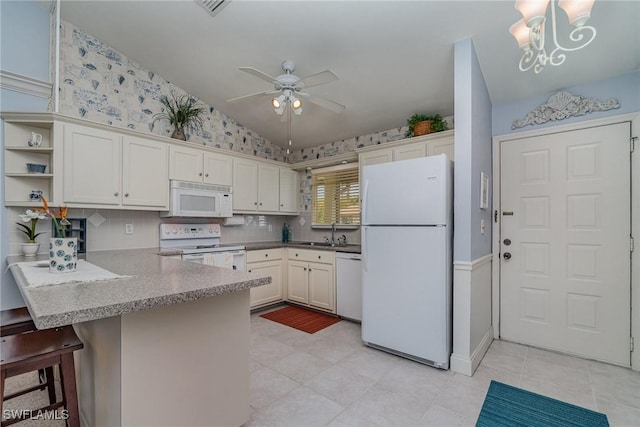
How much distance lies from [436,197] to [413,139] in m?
1.15

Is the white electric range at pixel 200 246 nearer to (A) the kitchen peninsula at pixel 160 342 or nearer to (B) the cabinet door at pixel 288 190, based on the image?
(B) the cabinet door at pixel 288 190

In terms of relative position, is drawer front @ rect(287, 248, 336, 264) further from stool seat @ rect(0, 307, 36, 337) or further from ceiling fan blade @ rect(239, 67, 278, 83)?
stool seat @ rect(0, 307, 36, 337)

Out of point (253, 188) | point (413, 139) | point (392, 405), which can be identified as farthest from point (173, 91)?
point (392, 405)

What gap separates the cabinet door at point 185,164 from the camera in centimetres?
334

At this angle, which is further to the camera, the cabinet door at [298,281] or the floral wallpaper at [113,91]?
the cabinet door at [298,281]

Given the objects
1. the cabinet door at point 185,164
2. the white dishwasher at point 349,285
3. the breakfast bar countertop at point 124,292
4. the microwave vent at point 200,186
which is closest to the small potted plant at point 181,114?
the cabinet door at point 185,164

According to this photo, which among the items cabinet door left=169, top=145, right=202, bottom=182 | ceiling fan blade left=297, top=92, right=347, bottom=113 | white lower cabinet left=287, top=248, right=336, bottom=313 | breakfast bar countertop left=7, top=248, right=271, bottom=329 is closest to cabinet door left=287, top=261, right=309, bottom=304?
white lower cabinet left=287, top=248, right=336, bottom=313

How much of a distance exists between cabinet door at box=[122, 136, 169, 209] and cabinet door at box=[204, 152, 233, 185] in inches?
19.2

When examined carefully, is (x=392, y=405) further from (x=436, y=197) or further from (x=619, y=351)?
(x=619, y=351)

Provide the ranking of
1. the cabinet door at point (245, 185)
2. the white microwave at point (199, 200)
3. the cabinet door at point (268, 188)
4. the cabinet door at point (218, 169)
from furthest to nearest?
the cabinet door at point (268, 188), the cabinet door at point (245, 185), the cabinet door at point (218, 169), the white microwave at point (199, 200)

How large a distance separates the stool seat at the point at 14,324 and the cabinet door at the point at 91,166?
1164 mm

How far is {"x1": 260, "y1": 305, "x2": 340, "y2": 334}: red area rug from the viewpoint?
3.39 m

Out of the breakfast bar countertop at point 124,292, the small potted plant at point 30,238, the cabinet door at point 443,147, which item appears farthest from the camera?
the cabinet door at point 443,147

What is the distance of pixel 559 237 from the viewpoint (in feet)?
9.19
